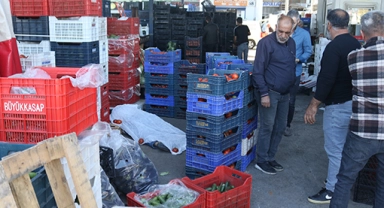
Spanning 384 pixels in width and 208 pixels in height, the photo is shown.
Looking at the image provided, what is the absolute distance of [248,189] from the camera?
3799mm

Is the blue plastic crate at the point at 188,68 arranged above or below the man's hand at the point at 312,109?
above

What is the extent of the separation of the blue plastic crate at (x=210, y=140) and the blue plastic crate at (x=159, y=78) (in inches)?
110

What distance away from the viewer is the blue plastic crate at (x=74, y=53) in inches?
223

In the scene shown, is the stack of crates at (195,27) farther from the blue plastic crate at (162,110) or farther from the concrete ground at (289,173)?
the concrete ground at (289,173)

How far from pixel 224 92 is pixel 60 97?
82.8 inches

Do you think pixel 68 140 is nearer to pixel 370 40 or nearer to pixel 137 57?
pixel 370 40

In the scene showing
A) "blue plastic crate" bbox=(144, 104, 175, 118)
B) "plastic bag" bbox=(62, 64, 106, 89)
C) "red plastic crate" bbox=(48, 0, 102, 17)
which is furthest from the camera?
"blue plastic crate" bbox=(144, 104, 175, 118)

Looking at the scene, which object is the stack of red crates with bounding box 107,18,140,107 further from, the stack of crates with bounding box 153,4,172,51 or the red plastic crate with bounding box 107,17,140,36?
the stack of crates with bounding box 153,4,172,51

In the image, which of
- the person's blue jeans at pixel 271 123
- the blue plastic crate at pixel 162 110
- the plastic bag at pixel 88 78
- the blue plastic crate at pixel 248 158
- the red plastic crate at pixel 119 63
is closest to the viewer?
the plastic bag at pixel 88 78

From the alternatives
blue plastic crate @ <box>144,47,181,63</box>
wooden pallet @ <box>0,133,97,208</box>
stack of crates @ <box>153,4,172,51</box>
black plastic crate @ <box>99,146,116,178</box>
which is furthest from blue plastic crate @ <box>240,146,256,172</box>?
stack of crates @ <box>153,4,172,51</box>

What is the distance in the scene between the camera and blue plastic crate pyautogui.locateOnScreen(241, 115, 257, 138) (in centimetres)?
483

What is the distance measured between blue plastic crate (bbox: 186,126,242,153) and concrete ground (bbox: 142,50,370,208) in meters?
0.55

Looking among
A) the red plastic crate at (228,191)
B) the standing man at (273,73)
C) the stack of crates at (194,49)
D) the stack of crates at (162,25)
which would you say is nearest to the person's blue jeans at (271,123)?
the standing man at (273,73)

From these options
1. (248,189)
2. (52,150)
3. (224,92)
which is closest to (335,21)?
(224,92)
